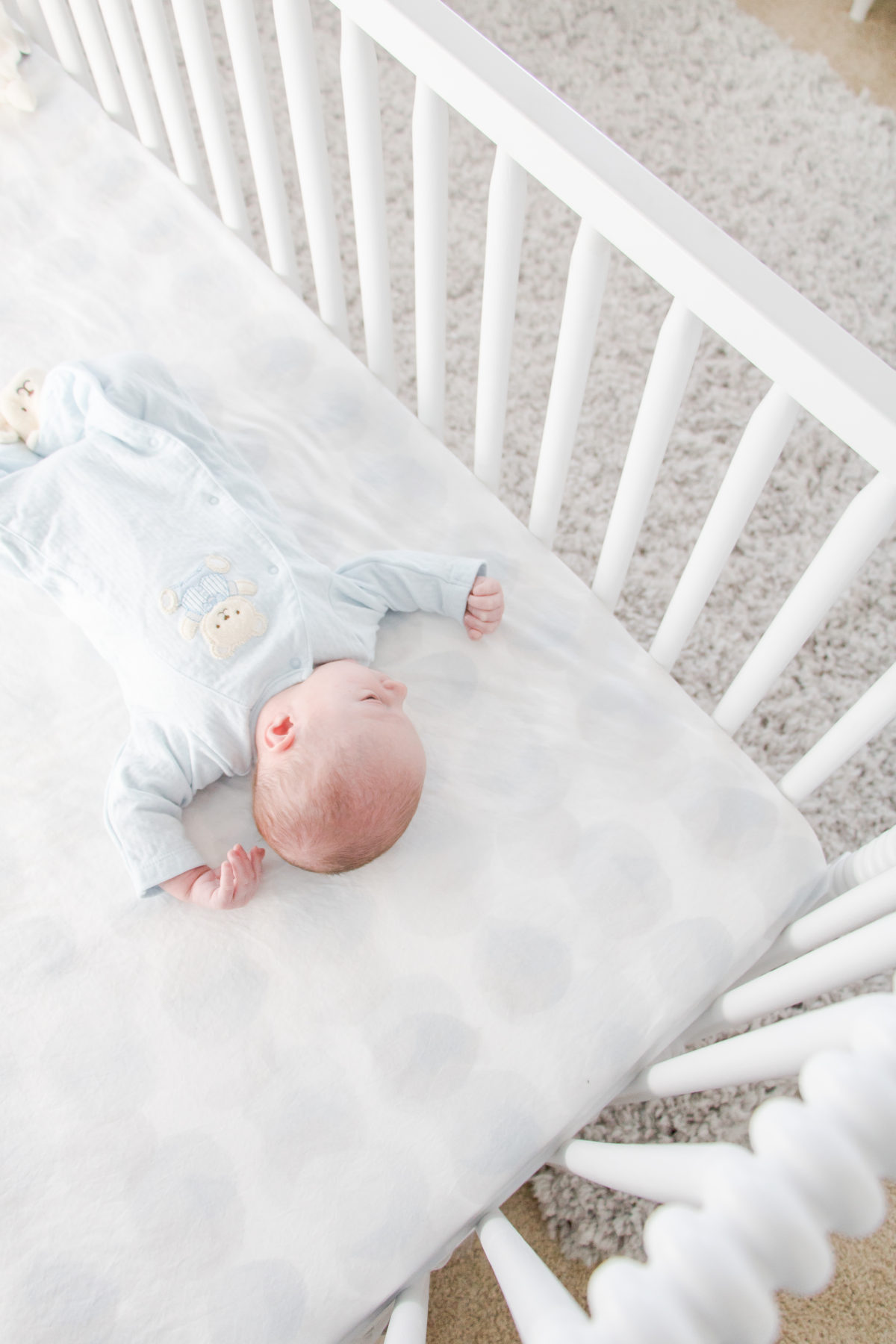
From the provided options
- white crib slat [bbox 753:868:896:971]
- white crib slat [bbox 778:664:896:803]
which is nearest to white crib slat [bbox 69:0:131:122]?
white crib slat [bbox 778:664:896:803]

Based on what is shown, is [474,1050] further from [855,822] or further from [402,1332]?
[855,822]

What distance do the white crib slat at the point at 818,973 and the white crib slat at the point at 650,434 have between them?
0.39m

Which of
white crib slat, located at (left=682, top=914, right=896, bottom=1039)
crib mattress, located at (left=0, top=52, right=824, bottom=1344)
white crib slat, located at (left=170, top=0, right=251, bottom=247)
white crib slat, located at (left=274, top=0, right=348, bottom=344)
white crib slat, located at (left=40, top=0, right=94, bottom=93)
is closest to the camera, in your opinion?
white crib slat, located at (left=682, top=914, right=896, bottom=1039)

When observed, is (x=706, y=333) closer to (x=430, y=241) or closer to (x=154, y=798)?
(x=430, y=241)

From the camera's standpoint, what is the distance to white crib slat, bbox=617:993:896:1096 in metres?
0.47

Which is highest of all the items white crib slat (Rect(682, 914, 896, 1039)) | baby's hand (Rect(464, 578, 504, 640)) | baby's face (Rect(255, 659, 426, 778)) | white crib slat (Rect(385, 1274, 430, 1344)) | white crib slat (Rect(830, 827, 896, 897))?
white crib slat (Rect(830, 827, 896, 897))

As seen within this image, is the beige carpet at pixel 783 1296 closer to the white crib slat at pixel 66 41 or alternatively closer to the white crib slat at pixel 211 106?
the white crib slat at pixel 211 106

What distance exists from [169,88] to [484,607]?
72 cm

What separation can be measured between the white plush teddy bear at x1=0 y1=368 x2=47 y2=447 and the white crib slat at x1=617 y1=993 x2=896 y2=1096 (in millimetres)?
883

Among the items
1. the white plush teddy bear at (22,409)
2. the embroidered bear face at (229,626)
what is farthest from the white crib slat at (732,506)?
the white plush teddy bear at (22,409)

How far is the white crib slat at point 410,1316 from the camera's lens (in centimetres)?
65

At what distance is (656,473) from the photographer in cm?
78

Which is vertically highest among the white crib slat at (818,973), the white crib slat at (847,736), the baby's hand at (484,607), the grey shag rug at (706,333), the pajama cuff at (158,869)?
the grey shag rug at (706,333)

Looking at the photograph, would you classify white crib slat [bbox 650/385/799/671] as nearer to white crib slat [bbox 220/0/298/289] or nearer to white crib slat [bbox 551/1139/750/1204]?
white crib slat [bbox 551/1139/750/1204]
